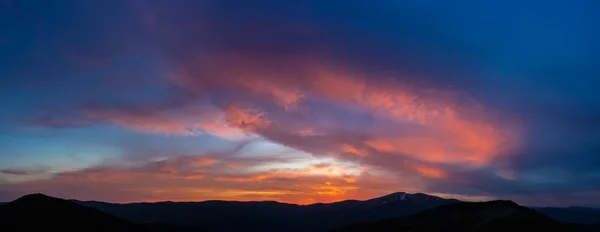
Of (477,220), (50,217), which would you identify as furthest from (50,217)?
(477,220)

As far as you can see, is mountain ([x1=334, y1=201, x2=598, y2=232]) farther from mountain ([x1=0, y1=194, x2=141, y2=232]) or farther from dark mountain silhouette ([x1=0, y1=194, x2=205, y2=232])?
mountain ([x1=0, y1=194, x2=141, y2=232])

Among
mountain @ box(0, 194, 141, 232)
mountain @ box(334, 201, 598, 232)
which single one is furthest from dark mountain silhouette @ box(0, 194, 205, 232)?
mountain @ box(334, 201, 598, 232)

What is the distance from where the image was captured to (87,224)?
100188 mm

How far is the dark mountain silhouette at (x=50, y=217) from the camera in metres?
88.2

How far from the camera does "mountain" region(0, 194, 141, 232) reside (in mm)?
88250

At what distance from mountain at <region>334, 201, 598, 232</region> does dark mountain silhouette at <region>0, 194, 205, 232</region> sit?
211 ft

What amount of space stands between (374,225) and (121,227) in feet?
216

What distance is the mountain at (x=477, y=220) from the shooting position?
75438mm

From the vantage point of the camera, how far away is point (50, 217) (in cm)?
9469

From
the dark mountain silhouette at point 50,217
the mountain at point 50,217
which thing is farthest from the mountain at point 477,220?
the mountain at point 50,217

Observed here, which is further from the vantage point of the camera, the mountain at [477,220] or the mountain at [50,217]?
the mountain at [50,217]

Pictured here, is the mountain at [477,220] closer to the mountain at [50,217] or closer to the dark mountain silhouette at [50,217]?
the dark mountain silhouette at [50,217]

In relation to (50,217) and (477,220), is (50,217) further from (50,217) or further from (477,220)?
(477,220)

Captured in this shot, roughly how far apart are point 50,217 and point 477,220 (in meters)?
92.4
